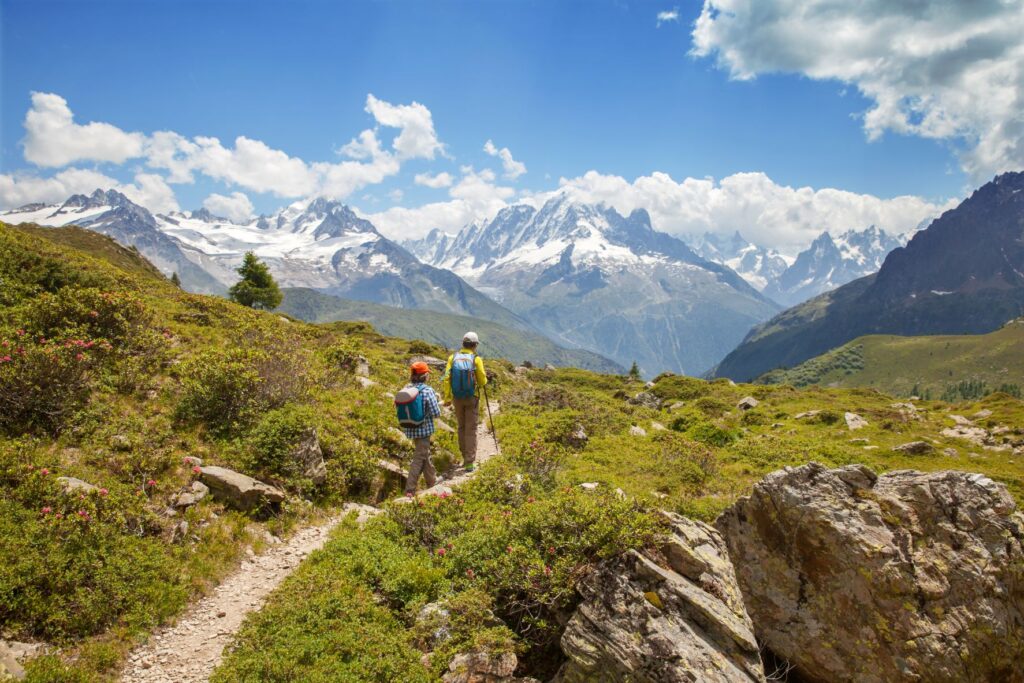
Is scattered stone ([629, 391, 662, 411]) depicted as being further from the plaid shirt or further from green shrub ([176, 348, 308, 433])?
green shrub ([176, 348, 308, 433])

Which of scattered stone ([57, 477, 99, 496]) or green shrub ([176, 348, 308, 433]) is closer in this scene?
scattered stone ([57, 477, 99, 496])

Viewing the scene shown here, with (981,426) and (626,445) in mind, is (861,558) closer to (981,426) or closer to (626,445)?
(626,445)

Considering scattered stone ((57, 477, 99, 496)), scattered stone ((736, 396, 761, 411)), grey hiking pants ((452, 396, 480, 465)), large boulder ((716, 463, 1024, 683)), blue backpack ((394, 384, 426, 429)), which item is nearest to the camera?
large boulder ((716, 463, 1024, 683))

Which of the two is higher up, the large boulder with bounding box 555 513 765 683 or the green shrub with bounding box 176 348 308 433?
the green shrub with bounding box 176 348 308 433

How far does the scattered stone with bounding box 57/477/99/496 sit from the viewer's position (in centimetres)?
912

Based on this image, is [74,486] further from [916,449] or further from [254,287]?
[254,287]

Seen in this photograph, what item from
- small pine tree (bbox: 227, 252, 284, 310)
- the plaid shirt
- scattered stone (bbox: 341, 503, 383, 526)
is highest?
small pine tree (bbox: 227, 252, 284, 310)

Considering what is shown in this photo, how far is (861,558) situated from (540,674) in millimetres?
5535

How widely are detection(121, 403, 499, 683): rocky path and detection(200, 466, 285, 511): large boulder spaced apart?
1289 millimetres

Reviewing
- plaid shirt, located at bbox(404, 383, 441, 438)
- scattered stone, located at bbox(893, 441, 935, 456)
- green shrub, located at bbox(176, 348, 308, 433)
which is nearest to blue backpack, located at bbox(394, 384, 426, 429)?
plaid shirt, located at bbox(404, 383, 441, 438)

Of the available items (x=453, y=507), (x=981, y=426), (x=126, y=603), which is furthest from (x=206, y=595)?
(x=981, y=426)

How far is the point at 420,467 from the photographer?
14305mm

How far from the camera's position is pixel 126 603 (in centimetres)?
828

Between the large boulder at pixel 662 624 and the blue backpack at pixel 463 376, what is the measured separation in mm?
8274
